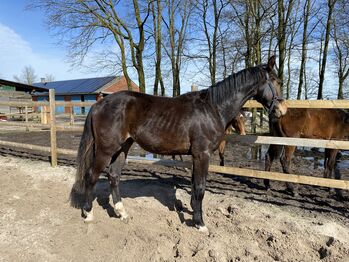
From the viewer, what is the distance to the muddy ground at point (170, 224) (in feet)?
9.05

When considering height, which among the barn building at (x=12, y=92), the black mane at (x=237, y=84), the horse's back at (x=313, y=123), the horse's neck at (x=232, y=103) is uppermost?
the barn building at (x=12, y=92)

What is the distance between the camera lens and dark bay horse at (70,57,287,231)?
10.8 ft

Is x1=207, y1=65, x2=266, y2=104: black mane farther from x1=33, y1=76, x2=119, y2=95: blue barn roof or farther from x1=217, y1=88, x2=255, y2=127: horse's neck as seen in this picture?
x1=33, y1=76, x2=119, y2=95: blue barn roof

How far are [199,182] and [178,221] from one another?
0.65 metres

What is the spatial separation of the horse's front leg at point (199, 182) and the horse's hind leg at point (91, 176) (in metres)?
1.16

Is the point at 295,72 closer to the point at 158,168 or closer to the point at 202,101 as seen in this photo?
the point at 158,168

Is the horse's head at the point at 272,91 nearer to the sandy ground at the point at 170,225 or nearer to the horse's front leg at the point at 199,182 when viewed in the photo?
the horse's front leg at the point at 199,182

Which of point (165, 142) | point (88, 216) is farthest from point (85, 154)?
point (165, 142)

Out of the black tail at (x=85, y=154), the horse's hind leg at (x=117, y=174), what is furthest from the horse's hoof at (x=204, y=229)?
the black tail at (x=85, y=154)

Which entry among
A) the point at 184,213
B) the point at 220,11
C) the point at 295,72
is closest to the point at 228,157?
the point at 184,213

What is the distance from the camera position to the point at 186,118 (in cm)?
329

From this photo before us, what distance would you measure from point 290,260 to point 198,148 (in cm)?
152

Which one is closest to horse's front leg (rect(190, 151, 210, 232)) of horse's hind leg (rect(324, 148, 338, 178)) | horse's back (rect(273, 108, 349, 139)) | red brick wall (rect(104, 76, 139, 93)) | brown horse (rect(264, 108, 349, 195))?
brown horse (rect(264, 108, 349, 195))

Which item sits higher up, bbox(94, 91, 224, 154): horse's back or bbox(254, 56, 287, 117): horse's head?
bbox(254, 56, 287, 117): horse's head
